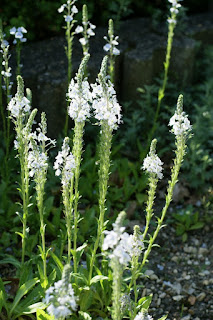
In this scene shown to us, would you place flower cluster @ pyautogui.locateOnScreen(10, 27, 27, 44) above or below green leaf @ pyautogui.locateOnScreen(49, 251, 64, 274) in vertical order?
above

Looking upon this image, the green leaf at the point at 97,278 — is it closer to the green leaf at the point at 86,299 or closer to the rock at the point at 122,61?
the green leaf at the point at 86,299

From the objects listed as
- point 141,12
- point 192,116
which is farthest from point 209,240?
point 141,12

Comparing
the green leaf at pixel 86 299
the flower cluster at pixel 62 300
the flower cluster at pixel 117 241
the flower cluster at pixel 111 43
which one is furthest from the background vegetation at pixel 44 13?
the flower cluster at pixel 62 300

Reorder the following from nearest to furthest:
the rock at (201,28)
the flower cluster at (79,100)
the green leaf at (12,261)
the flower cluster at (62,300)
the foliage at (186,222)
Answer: the flower cluster at (62,300) → the flower cluster at (79,100) → the green leaf at (12,261) → the foliage at (186,222) → the rock at (201,28)

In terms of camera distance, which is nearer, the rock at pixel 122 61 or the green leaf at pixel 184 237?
the green leaf at pixel 184 237

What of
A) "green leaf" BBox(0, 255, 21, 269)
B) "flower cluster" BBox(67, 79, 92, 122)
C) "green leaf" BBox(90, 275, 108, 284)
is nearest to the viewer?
"flower cluster" BBox(67, 79, 92, 122)

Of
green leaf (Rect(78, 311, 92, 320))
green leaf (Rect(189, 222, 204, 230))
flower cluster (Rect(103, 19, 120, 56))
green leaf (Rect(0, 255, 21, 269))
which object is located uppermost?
flower cluster (Rect(103, 19, 120, 56))

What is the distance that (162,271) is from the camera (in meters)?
4.65

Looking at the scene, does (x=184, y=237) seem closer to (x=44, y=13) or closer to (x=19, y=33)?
(x=19, y=33)

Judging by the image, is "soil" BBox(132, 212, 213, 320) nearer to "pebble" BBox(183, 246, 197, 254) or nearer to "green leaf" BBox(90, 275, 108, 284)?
"pebble" BBox(183, 246, 197, 254)

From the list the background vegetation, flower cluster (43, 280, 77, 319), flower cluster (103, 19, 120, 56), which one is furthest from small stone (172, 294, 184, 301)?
the background vegetation

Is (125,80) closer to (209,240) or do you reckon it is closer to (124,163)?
(124,163)

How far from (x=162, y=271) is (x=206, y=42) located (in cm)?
367

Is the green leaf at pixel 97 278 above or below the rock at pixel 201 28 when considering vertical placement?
below
